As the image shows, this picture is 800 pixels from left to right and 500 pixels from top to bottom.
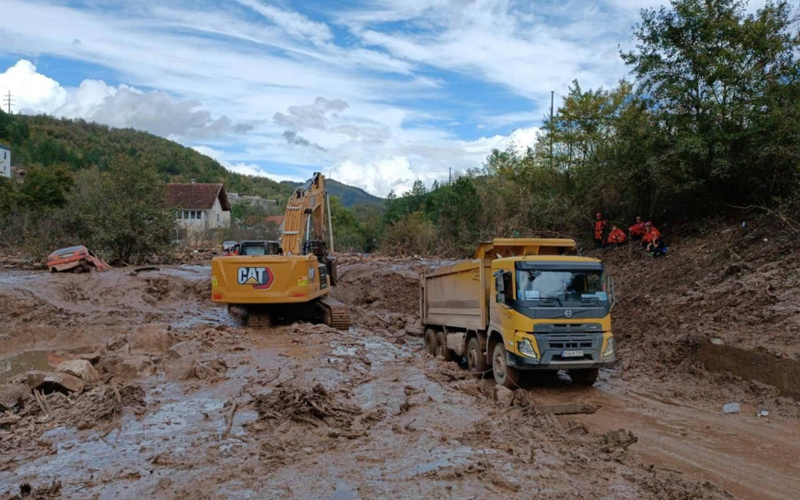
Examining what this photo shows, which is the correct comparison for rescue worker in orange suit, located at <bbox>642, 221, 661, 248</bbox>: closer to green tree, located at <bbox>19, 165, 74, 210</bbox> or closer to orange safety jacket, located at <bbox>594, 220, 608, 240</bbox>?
orange safety jacket, located at <bbox>594, 220, 608, 240</bbox>

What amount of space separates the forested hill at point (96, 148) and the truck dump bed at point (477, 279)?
7304cm

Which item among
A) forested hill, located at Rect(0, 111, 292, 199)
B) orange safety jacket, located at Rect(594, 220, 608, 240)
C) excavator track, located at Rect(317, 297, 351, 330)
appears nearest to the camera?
excavator track, located at Rect(317, 297, 351, 330)

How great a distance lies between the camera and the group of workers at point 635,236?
1658 cm

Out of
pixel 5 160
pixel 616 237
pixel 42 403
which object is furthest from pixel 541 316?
pixel 5 160

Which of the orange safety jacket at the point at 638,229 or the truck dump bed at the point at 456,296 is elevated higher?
the orange safety jacket at the point at 638,229

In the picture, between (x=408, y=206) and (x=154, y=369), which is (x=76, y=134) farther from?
(x=154, y=369)

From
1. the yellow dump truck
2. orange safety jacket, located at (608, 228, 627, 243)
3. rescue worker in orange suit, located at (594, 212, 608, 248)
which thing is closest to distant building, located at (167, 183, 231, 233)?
rescue worker in orange suit, located at (594, 212, 608, 248)

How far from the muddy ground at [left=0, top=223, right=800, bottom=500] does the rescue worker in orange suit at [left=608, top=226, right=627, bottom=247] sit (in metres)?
4.18

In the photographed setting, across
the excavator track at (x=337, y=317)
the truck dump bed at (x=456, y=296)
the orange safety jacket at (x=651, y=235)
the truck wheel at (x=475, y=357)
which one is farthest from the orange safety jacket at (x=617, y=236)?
the truck wheel at (x=475, y=357)

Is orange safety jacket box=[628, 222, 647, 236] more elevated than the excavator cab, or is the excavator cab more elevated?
orange safety jacket box=[628, 222, 647, 236]

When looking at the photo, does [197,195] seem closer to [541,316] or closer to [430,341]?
[430,341]

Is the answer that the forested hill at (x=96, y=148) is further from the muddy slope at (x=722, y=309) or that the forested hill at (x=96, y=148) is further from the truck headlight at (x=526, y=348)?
the truck headlight at (x=526, y=348)

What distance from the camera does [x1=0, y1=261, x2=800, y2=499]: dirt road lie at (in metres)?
5.30

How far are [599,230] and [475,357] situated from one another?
1041 centimetres
